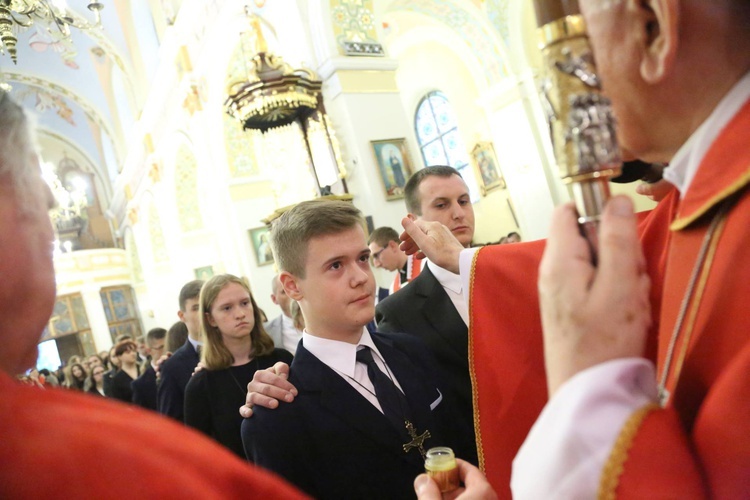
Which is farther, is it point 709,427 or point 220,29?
point 220,29

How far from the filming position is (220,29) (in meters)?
9.36

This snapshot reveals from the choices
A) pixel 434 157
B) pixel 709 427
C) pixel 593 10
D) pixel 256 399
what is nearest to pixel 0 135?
pixel 593 10

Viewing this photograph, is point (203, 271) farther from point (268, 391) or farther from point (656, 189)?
point (656, 189)

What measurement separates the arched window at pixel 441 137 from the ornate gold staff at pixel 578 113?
492 inches

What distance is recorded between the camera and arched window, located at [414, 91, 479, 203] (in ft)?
44.0

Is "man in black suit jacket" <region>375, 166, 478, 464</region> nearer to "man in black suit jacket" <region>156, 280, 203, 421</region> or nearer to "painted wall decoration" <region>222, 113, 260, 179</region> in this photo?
"man in black suit jacket" <region>156, 280, 203, 421</region>

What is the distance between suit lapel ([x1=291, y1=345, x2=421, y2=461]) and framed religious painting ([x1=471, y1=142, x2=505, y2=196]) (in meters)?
10.8

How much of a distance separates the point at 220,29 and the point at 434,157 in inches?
251

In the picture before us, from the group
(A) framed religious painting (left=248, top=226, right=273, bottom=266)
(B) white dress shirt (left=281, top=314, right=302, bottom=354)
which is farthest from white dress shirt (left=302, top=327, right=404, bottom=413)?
(A) framed religious painting (left=248, top=226, right=273, bottom=266)

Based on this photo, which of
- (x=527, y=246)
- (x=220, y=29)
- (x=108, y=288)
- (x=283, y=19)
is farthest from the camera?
(x=108, y=288)

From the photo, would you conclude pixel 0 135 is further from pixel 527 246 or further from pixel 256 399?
pixel 527 246

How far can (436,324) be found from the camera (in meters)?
2.66

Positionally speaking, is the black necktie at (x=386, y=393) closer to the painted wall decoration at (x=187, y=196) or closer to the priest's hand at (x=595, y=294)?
the priest's hand at (x=595, y=294)

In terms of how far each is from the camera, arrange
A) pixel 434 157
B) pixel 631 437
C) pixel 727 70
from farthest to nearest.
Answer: pixel 434 157 < pixel 727 70 < pixel 631 437
